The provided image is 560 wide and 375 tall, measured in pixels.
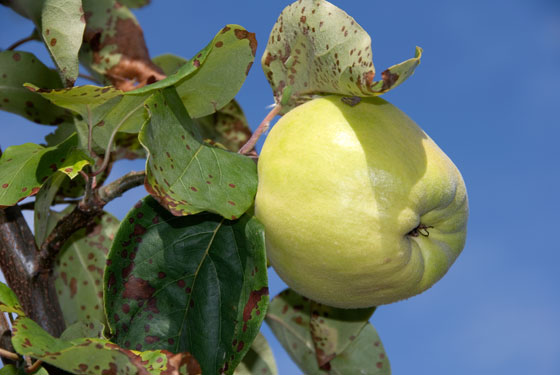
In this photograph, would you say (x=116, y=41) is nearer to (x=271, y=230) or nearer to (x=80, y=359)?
(x=271, y=230)

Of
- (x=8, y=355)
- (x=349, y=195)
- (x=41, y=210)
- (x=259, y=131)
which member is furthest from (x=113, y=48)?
(x=349, y=195)

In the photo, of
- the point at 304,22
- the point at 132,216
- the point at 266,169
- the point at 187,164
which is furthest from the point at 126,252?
the point at 304,22

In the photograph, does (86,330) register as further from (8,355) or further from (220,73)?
(220,73)

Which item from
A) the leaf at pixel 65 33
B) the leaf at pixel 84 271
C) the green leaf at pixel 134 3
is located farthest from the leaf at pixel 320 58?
the green leaf at pixel 134 3

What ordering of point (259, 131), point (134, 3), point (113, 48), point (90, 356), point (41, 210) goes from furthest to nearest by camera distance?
point (134, 3) < point (113, 48) < point (41, 210) < point (259, 131) < point (90, 356)

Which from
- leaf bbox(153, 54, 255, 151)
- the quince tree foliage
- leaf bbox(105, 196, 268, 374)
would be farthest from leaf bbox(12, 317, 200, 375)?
leaf bbox(153, 54, 255, 151)

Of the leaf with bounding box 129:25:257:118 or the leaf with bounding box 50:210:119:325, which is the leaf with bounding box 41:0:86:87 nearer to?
the leaf with bounding box 129:25:257:118
